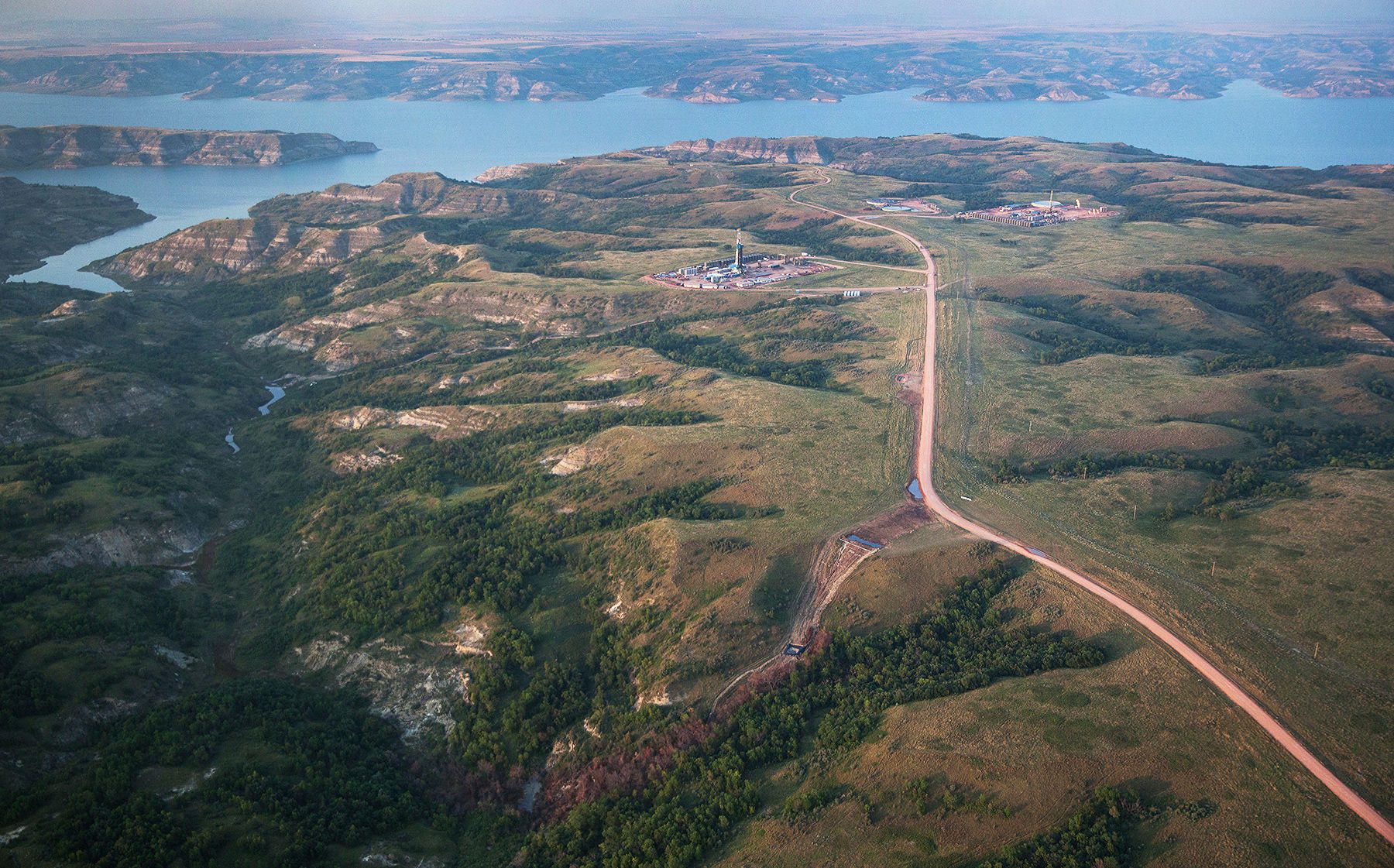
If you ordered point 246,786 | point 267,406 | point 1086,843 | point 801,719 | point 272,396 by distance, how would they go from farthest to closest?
point 272,396 → point 267,406 → point 801,719 → point 246,786 → point 1086,843

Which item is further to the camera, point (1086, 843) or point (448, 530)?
point (448, 530)

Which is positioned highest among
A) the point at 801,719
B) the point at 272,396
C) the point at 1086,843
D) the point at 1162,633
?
the point at 1162,633

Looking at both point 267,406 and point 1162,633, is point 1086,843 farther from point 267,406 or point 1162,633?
point 267,406

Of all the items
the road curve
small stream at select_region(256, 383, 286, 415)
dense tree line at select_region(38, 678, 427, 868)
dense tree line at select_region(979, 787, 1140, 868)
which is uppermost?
the road curve

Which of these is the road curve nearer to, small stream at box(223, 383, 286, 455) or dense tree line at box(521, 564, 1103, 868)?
dense tree line at box(521, 564, 1103, 868)

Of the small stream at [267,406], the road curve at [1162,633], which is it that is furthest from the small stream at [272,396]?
the road curve at [1162,633]

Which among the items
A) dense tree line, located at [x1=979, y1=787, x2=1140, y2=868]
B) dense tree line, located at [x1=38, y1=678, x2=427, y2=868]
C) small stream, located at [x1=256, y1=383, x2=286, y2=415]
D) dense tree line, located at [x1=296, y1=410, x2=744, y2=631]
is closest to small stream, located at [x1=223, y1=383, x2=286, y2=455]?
small stream, located at [x1=256, y1=383, x2=286, y2=415]

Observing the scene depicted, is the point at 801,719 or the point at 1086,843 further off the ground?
the point at 1086,843

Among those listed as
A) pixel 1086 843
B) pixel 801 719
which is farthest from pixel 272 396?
pixel 1086 843
